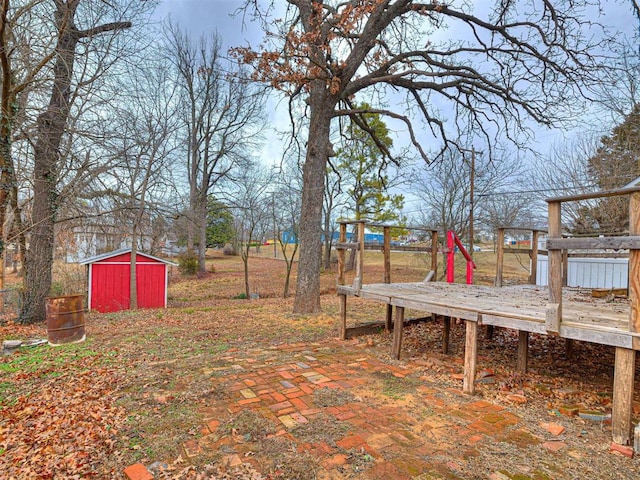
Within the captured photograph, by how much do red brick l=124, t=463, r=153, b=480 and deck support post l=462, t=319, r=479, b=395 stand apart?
2.84 metres

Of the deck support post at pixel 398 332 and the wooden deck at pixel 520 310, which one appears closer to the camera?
the wooden deck at pixel 520 310

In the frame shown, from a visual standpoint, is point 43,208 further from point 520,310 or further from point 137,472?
point 520,310

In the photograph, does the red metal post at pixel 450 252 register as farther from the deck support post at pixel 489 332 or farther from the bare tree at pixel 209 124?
the bare tree at pixel 209 124

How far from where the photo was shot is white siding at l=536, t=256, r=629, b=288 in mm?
8031

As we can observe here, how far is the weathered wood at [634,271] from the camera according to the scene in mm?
2430

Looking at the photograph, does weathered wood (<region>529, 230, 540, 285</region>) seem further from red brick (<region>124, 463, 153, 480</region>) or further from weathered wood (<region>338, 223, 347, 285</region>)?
red brick (<region>124, 463, 153, 480</region>)

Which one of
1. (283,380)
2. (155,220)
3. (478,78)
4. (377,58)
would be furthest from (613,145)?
(155,220)

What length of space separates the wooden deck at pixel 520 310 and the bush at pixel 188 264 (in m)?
17.1

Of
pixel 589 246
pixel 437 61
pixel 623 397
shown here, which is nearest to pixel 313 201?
pixel 437 61

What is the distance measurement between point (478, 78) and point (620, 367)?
6.75 meters

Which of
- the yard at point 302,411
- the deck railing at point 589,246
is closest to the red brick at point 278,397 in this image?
the yard at point 302,411

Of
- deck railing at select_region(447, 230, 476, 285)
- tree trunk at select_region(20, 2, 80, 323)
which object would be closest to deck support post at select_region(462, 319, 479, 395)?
deck railing at select_region(447, 230, 476, 285)

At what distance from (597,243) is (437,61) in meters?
6.88

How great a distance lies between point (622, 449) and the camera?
7.75 ft
